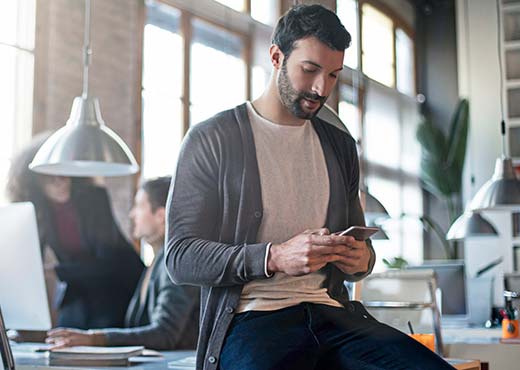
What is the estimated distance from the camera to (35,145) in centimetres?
426

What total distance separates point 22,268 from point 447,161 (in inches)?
173

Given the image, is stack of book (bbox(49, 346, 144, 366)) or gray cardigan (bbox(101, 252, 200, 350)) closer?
stack of book (bbox(49, 346, 144, 366))

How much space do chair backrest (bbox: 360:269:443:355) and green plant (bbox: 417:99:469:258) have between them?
65 centimetres

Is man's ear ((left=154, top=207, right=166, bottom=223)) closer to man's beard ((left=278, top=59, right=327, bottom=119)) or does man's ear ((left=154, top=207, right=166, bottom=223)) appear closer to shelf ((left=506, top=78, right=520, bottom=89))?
shelf ((left=506, top=78, right=520, bottom=89))

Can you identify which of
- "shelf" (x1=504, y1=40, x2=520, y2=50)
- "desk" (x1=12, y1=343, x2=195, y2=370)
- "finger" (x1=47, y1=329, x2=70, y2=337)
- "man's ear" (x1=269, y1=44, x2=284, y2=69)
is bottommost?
"desk" (x1=12, y1=343, x2=195, y2=370)

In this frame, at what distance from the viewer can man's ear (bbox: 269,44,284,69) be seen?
1.57m

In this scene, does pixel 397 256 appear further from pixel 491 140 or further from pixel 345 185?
pixel 345 185

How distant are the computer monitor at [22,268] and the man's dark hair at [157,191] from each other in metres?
1.03

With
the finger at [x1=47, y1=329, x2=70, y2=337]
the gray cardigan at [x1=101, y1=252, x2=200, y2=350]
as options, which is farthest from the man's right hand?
the gray cardigan at [x1=101, y1=252, x2=200, y2=350]

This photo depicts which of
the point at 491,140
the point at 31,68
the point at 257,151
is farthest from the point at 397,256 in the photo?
the point at 31,68

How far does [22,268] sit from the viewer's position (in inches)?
84.9

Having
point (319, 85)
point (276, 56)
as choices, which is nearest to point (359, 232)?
point (319, 85)

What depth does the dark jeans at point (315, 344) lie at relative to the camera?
1.39 m

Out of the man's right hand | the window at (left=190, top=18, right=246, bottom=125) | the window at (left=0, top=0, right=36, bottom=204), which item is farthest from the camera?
the window at (left=190, top=18, right=246, bottom=125)
